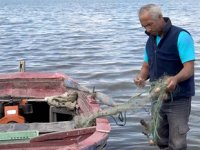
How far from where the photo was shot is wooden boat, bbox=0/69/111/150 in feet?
16.0

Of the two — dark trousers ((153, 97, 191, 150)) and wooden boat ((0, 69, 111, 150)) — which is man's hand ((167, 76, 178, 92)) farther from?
wooden boat ((0, 69, 111, 150))

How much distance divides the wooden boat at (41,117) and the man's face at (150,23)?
1.17m

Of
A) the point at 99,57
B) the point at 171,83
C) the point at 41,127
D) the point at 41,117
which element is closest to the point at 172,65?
the point at 171,83

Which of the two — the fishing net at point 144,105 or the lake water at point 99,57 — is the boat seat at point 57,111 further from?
the lake water at point 99,57

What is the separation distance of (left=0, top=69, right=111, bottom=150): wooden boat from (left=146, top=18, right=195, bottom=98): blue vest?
2.79ft

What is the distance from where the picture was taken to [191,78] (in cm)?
509

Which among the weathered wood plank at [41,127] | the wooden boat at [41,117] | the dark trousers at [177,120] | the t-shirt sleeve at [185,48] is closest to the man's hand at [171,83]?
the t-shirt sleeve at [185,48]

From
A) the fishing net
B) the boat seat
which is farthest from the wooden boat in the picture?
the fishing net

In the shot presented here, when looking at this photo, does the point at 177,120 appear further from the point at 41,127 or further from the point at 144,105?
the point at 41,127

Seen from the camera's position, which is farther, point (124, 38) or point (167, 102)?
point (124, 38)

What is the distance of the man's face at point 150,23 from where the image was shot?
15.9 ft

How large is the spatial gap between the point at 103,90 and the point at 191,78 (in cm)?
585

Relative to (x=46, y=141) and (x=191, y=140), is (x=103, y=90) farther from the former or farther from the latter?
(x=46, y=141)

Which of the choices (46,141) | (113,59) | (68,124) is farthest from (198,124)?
(113,59)
